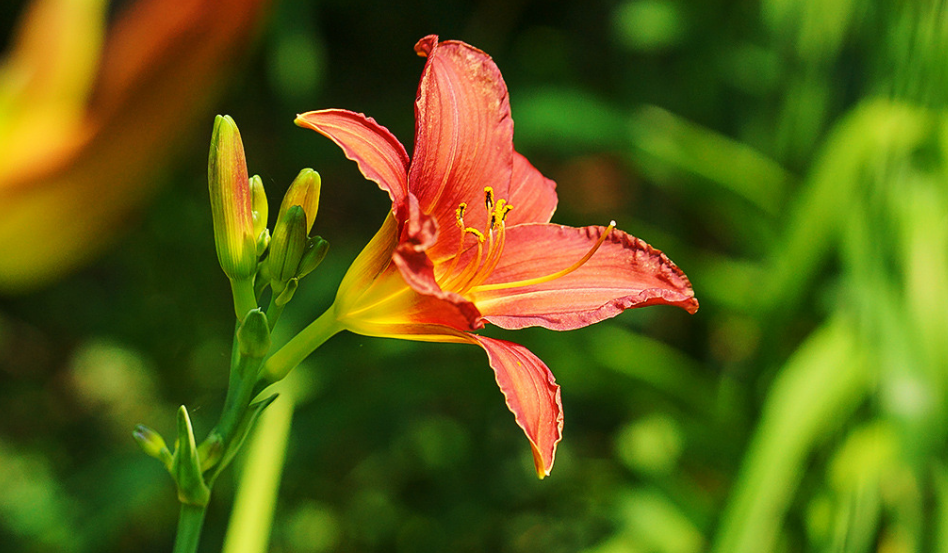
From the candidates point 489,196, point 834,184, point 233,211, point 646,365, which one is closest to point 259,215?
point 233,211

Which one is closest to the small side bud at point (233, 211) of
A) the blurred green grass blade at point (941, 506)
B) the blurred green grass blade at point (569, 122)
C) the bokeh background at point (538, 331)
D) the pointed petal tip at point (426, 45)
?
the pointed petal tip at point (426, 45)

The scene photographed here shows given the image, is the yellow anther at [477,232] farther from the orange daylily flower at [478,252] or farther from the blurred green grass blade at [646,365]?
the blurred green grass blade at [646,365]

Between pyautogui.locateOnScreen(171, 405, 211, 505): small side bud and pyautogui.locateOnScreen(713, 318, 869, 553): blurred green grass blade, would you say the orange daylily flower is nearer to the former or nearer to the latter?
pyautogui.locateOnScreen(171, 405, 211, 505): small side bud

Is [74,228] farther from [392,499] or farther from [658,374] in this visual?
[658,374]

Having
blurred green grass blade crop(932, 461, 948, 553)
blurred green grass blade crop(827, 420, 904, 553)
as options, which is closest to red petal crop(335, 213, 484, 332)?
blurred green grass blade crop(827, 420, 904, 553)

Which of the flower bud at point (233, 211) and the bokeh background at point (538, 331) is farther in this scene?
the bokeh background at point (538, 331)

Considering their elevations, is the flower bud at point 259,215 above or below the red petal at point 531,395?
above

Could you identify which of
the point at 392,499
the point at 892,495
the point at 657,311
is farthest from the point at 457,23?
the point at 892,495
